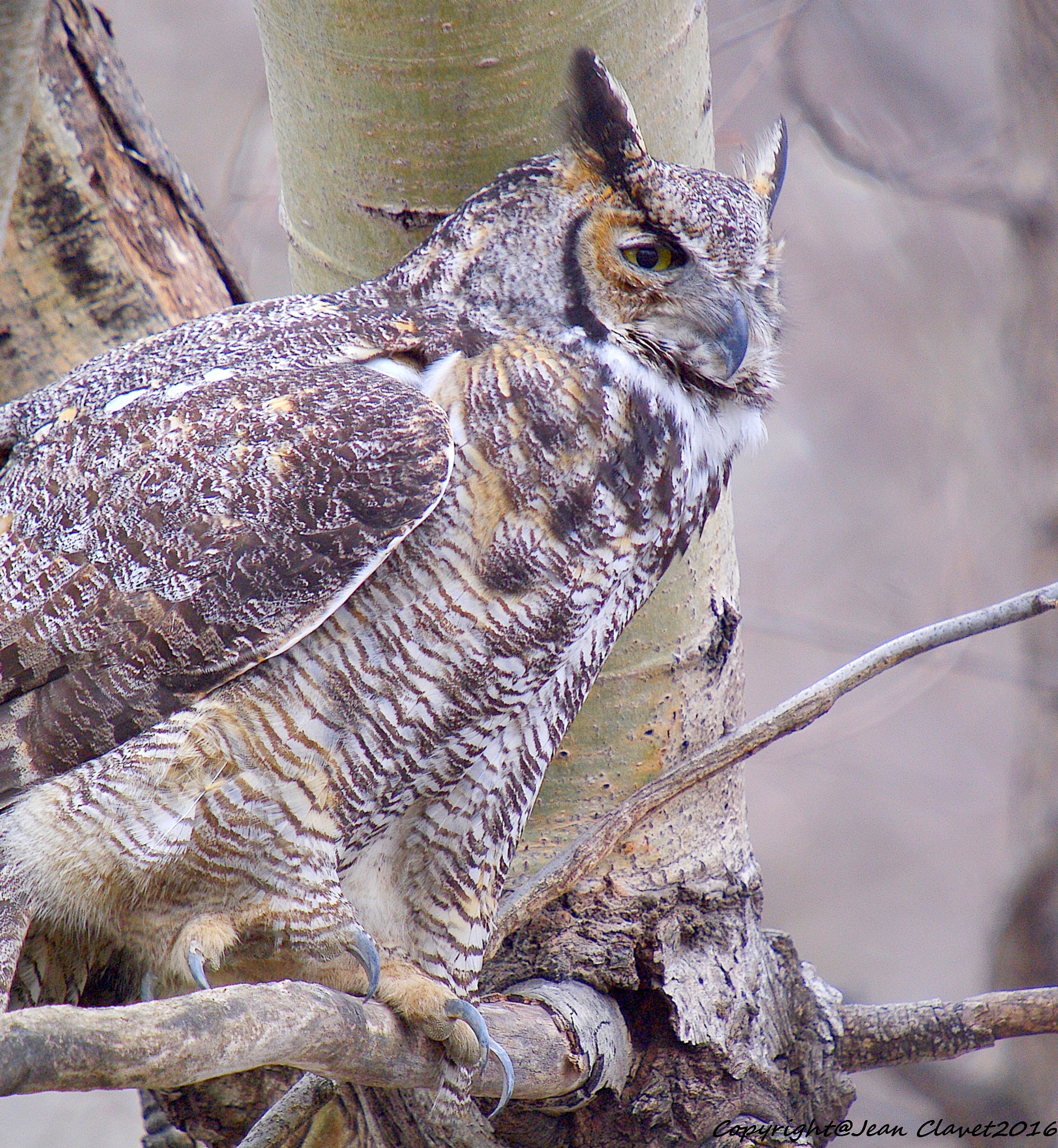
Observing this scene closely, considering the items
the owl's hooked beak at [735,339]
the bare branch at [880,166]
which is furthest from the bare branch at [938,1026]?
the bare branch at [880,166]

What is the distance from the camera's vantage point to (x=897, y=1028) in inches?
65.6

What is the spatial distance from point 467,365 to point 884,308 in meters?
4.79

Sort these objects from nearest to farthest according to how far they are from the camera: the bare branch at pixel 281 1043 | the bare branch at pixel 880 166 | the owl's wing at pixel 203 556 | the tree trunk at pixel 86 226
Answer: the bare branch at pixel 281 1043 → the owl's wing at pixel 203 556 → the tree trunk at pixel 86 226 → the bare branch at pixel 880 166

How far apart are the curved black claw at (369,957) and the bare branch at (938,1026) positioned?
0.75 m

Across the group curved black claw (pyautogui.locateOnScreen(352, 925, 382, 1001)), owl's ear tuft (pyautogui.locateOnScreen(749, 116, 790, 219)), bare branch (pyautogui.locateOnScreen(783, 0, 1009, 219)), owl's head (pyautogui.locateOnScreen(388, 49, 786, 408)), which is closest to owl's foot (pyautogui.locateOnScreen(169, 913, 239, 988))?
curved black claw (pyautogui.locateOnScreen(352, 925, 382, 1001))

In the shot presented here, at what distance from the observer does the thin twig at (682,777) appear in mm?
1475

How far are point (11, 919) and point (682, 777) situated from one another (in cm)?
88

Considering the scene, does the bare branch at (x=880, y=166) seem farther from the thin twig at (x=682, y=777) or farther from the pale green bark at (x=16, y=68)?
the pale green bark at (x=16, y=68)

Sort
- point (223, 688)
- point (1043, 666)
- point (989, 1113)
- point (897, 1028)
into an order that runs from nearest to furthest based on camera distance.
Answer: point (223, 688) < point (897, 1028) < point (989, 1113) < point (1043, 666)

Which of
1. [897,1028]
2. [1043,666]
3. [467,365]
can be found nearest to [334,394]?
[467,365]

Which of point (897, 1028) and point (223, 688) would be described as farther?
point (897, 1028)

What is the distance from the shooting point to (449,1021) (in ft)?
4.61

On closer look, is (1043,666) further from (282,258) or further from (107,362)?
(282,258)

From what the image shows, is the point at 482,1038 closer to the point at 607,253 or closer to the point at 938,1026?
the point at 938,1026
